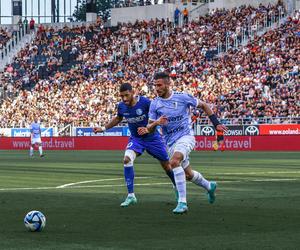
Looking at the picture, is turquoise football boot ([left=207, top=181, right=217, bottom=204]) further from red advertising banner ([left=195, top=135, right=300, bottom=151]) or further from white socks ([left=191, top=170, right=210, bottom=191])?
red advertising banner ([left=195, top=135, right=300, bottom=151])

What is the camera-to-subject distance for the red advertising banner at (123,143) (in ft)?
166

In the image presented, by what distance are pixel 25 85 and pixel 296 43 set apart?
2559 cm

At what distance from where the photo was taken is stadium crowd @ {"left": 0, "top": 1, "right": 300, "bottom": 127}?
54469mm

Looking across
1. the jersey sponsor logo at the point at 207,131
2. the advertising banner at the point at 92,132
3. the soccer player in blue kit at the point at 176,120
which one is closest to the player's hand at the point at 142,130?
the soccer player in blue kit at the point at 176,120

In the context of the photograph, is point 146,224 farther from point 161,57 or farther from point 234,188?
point 161,57

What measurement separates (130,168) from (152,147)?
672 mm

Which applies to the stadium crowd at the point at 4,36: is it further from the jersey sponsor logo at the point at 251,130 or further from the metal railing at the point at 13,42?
the jersey sponsor logo at the point at 251,130

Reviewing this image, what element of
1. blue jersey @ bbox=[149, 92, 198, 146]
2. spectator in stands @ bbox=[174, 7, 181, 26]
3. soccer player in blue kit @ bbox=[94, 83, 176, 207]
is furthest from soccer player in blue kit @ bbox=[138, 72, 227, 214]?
spectator in stands @ bbox=[174, 7, 181, 26]

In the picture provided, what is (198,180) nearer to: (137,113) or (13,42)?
(137,113)

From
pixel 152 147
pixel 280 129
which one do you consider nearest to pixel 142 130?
pixel 152 147

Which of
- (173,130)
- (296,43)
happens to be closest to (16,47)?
(296,43)

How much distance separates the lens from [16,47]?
266ft

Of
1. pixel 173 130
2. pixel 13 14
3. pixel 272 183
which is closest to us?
pixel 173 130

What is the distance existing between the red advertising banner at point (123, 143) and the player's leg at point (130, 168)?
3321 cm
